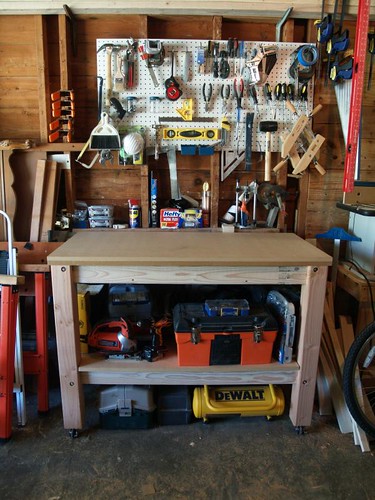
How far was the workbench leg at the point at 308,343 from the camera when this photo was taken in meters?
1.72

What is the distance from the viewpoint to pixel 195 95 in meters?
2.15

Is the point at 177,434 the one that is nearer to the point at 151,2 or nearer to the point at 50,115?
the point at 50,115

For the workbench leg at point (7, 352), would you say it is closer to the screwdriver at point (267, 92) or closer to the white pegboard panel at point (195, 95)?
the white pegboard panel at point (195, 95)

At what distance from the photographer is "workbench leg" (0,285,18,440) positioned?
68.0 inches

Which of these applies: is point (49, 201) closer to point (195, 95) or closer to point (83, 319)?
point (83, 319)

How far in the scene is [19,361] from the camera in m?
1.85

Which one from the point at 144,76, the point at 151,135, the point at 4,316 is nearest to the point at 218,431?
the point at 4,316

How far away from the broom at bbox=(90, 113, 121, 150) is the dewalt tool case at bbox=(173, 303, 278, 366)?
95 centimetres

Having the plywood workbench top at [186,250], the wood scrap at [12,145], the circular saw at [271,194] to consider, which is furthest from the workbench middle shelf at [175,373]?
the wood scrap at [12,145]

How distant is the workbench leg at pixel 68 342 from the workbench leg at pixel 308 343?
0.99 meters

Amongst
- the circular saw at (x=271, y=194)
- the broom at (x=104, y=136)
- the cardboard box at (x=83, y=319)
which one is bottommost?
the cardboard box at (x=83, y=319)

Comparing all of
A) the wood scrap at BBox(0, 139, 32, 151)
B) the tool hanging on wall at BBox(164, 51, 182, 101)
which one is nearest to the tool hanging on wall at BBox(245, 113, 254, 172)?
the tool hanging on wall at BBox(164, 51, 182, 101)

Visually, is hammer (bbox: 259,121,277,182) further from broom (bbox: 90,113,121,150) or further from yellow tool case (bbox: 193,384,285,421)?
yellow tool case (bbox: 193,384,285,421)

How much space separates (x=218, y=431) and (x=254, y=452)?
0.20 metres
